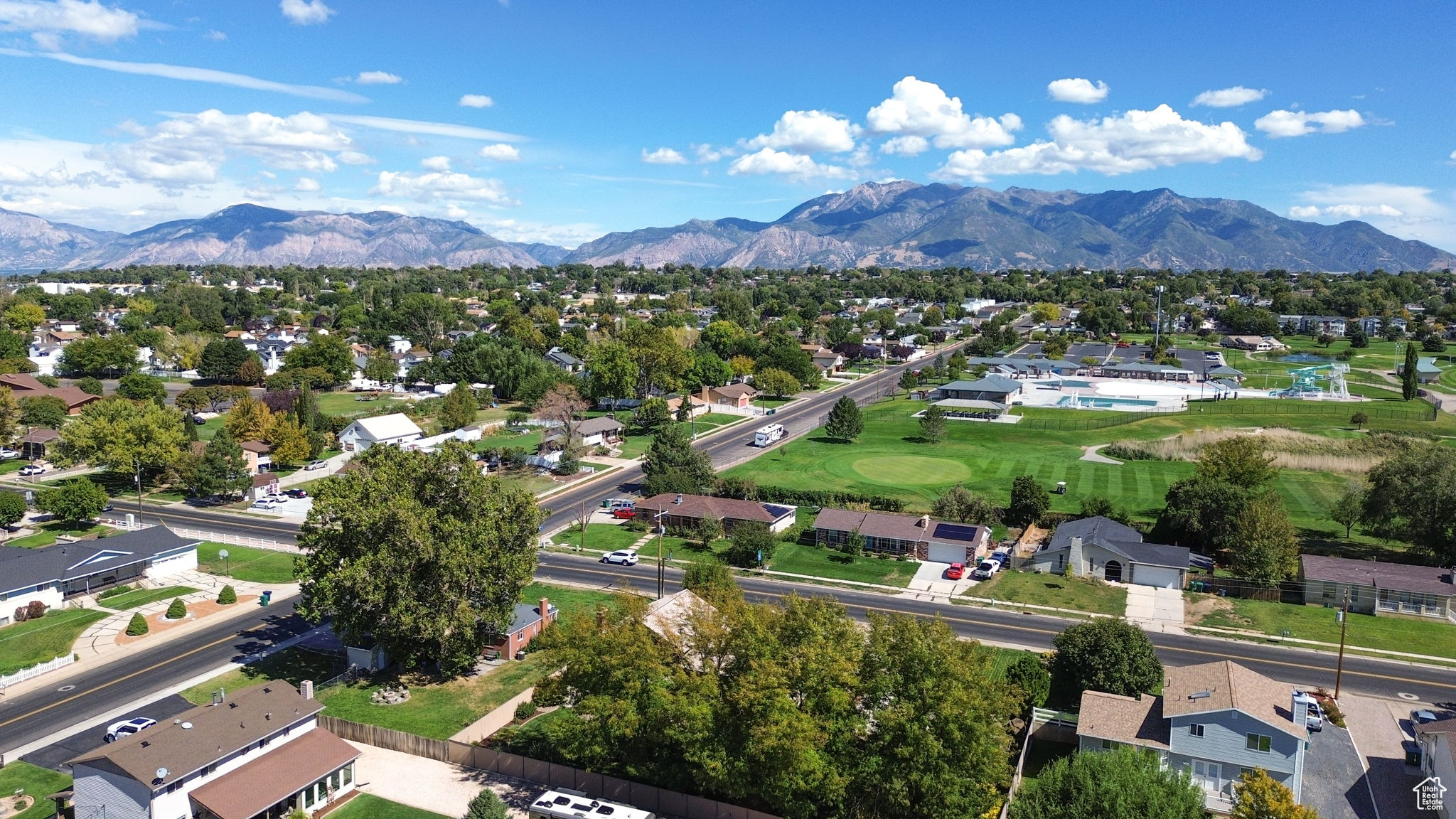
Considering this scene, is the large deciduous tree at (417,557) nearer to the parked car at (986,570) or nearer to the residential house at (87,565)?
the residential house at (87,565)

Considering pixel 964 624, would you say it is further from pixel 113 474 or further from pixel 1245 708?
pixel 113 474

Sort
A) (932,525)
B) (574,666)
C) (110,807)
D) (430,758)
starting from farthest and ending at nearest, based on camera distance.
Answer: (932,525) → (430,758) → (574,666) → (110,807)

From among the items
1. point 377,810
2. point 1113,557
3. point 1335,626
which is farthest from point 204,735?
point 1335,626

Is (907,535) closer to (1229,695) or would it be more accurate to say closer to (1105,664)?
(1105,664)

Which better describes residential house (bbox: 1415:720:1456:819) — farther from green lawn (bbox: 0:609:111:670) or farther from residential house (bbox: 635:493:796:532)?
green lawn (bbox: 0:609:111:670)

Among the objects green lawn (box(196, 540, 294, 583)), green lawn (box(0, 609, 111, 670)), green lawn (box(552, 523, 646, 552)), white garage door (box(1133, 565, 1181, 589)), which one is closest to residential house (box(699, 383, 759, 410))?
green lawn (box(552, 523, 646, 552))

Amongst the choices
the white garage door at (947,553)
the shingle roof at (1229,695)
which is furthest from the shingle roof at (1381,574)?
the shingle roof at (1229,695)

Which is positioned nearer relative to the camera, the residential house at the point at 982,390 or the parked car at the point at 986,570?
the parked car at the point at 986,570

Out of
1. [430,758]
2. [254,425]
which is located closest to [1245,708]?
[430,758]
